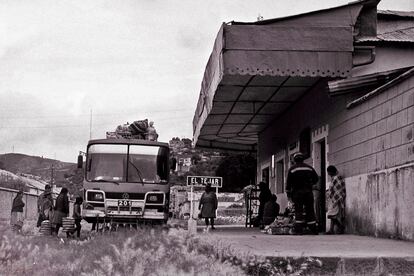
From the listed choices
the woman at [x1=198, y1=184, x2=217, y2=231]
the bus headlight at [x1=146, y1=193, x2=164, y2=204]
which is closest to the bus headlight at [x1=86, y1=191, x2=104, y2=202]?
the bus headlight at [x1=146, y1=193, x2=164, y2=204]

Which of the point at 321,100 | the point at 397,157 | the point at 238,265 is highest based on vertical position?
the point at 321,100

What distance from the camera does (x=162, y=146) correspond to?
59.2 feet

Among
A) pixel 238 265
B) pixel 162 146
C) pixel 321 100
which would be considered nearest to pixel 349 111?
pixel 321 100

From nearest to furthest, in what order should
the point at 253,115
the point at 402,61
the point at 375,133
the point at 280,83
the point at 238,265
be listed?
the point at 238,265 → the point at 375,133 → the point at 402,61 → the point at 280,83 → the point at 253,115

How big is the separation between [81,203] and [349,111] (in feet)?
27.2

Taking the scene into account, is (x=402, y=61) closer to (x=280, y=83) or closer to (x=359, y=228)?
(x=280, y=83)

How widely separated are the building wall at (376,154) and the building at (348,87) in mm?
17

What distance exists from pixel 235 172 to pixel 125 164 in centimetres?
5670

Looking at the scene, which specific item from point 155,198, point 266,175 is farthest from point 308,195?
point 266,175

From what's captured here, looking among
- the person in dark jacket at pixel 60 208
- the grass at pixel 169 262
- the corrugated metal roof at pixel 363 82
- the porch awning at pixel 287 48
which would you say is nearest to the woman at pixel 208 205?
the person in dark jacket at pixel 60 208

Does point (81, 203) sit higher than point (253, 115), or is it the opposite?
point (253, 115)

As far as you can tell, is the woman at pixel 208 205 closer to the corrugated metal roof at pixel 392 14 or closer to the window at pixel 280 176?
the window at pixel 280 176

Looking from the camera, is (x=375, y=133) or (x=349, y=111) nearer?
(x=375, y=133)

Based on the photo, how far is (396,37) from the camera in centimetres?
1423
